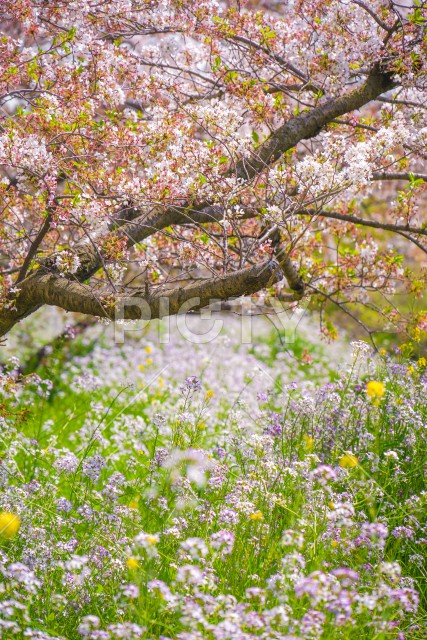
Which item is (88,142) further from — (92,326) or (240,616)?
(92,326)

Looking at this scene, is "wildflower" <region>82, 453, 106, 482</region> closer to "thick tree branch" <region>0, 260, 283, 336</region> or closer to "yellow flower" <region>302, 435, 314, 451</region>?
"thick tree branch" <region>0, 260, 283, 336</region>

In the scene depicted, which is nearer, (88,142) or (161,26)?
(88,142)

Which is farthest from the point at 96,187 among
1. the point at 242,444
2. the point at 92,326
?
the point at 92,326

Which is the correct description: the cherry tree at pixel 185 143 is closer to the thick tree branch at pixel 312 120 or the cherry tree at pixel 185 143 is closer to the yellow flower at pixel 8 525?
the thick tree branch at pixel 312 120

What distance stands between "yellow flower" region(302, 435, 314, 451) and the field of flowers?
0.09 ft

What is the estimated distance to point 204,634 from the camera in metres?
2.58

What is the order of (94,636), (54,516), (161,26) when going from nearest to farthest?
(94,636) → (54,516) → (161,26)

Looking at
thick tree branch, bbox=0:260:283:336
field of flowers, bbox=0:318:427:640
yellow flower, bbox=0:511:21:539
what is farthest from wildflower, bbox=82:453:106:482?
thick tree branch, bbox=0:260:283:336

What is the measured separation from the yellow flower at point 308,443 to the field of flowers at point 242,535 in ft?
0.09

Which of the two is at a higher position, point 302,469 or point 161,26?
point 161,26

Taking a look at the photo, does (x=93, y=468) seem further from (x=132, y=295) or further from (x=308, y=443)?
(x=308, y=443)

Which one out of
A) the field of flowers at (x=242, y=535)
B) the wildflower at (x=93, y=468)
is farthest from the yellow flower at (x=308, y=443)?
the wildflower at (x=93, y=468)

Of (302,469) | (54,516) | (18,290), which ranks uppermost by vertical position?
(18,290)

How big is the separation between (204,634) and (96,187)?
Answer: 2.75 m
